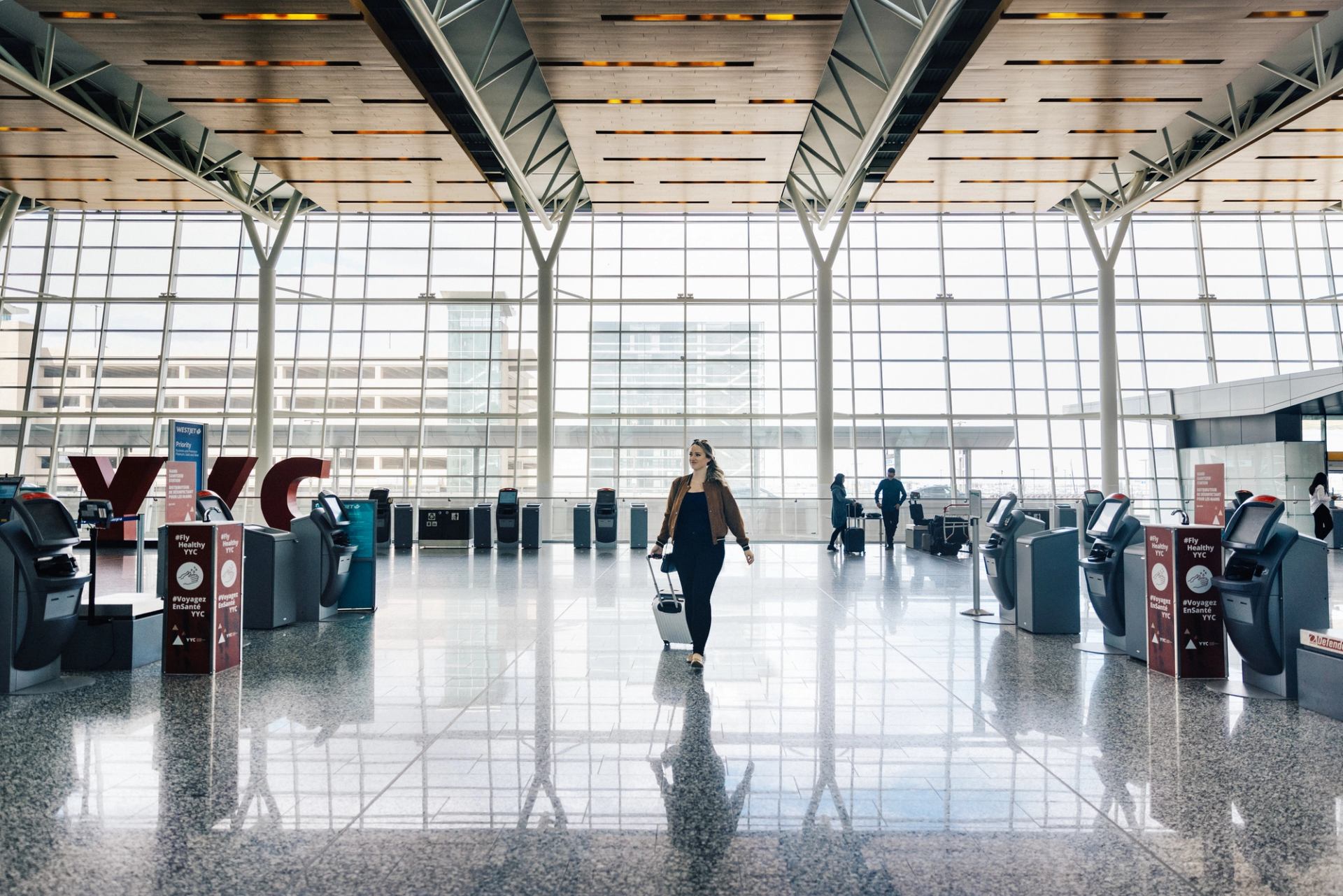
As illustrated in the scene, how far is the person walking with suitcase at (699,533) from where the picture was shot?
597 centimetres

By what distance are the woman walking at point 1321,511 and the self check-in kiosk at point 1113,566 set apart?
12.9 meters

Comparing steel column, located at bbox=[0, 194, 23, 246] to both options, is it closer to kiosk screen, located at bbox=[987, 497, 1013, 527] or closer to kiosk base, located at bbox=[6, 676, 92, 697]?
kiosk base, located at bbox=[6, 676, 92, 697]

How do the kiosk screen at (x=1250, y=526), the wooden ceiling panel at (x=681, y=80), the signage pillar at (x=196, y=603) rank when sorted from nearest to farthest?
the kiosk screen at (x=1250, y=526)
the signage pillar at (x=196, y=603)
the wooden ceiling panel at (x=681, y=80)

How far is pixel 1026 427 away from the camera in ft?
75.3

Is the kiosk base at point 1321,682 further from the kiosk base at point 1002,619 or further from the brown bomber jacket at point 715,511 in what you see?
the brown bomber jacket at point 715,511

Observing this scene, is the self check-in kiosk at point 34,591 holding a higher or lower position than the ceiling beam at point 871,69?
lower

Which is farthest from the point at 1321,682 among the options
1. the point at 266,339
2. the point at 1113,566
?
the point at 266,339

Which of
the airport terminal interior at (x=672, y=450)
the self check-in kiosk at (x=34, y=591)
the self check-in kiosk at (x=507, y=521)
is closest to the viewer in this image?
the airport terminal interior at (x=672, y=450)

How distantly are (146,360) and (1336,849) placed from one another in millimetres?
26730

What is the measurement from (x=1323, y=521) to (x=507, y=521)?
16247mm

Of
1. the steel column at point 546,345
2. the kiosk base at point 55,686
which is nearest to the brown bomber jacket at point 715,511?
the kiosk base at point 55,686

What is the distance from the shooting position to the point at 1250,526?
5500 mm

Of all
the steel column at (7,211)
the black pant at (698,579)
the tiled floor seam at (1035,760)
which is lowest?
the tiled floor seam at (1035,760)

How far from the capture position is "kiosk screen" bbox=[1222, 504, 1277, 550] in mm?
5340
